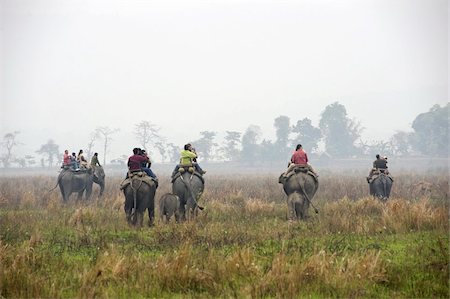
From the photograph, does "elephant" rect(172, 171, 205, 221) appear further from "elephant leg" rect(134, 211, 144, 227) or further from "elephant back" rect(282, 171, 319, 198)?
"elephant back" rect(282, 171, 319, 198)

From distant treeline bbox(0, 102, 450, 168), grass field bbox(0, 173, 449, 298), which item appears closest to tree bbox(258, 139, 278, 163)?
distant treeline bbox(0, 102, 450, 168)

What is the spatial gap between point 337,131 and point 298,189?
102371 millimetres

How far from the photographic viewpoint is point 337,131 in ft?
374

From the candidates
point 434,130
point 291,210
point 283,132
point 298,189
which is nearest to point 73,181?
point 291,210

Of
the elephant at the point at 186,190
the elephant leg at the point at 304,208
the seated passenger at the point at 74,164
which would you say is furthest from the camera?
the seated passenger at the point at 74,164

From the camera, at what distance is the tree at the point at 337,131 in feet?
374

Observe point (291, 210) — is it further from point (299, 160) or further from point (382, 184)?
point (382, 184)

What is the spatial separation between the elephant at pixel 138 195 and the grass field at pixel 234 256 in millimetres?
510

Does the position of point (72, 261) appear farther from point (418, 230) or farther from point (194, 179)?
point (418, 230)

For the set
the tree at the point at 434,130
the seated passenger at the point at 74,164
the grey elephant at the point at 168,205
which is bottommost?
the grey elephant at the point at 168,205

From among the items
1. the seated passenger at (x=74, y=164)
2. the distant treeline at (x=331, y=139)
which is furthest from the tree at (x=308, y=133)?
the seated passenger at (x=74, y=164)

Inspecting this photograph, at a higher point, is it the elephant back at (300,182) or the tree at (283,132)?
the tree at (283,132)

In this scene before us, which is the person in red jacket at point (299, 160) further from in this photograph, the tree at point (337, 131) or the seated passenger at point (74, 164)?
the tree at point (337, 131)

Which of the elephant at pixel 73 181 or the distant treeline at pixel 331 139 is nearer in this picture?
the elephant at pixel 73 181
